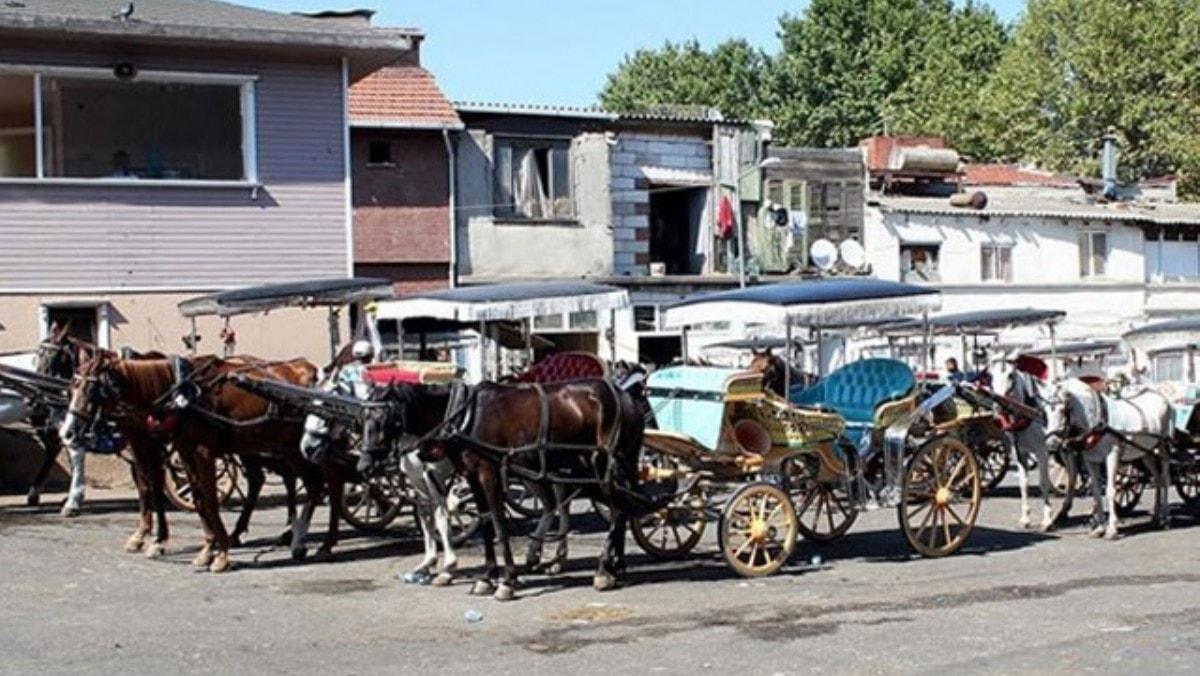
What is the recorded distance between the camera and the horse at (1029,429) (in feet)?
61.4

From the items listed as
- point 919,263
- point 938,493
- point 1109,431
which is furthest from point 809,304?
point 919,263

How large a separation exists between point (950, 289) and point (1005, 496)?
19335 mm

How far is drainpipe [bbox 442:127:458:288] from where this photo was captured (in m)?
32.7

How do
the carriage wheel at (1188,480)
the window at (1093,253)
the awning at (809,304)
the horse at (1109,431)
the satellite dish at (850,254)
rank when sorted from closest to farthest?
1. the awning at (809,304)
2. the horse at (1109,431)
3. the carriage wheel at (1188,480)
4. the satellite dish at (850,254)
5. the window at (1093,253)

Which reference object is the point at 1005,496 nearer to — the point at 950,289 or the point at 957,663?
the point at 957,663

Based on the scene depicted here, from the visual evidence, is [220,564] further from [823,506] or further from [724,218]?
[724,218]

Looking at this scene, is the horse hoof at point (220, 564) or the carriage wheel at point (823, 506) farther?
the carriage wheel at point (823, 506)

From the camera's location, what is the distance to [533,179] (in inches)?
1358

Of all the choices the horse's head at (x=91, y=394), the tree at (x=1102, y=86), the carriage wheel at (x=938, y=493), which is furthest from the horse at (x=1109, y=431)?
the tree at (x=1102, y=86)

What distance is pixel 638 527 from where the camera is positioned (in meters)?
15.5

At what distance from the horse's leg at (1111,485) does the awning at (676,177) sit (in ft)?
61.9

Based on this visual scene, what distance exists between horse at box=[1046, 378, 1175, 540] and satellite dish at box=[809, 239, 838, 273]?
62.9 ft

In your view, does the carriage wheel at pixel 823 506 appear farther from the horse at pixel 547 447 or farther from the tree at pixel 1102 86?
the tree at pixel 1102 86

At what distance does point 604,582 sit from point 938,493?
3.73 m
